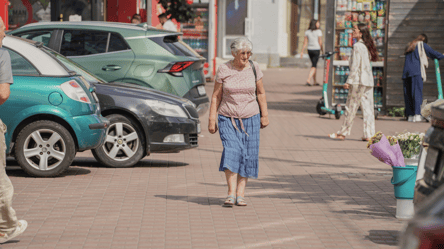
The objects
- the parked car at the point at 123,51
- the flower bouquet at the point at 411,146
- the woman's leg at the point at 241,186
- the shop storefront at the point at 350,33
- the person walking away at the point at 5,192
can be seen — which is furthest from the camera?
the shop storefront at the point at 350,33

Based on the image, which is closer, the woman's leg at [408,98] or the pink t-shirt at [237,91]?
the pink t-shirt at [237,91]

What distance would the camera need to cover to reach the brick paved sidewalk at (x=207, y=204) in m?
6.12

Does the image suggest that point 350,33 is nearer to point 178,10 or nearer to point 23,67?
point 178,10

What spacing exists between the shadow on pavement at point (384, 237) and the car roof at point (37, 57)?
4155 millimetres

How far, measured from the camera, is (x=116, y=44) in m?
12.0

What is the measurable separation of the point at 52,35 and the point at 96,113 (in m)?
3.47

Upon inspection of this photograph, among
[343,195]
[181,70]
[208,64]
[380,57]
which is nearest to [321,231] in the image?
[343,195]

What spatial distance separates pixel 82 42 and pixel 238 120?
5218 millimetres

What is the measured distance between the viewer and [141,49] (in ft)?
39.1

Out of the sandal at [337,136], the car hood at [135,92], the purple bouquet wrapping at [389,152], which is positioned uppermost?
the car hood at [135,92]

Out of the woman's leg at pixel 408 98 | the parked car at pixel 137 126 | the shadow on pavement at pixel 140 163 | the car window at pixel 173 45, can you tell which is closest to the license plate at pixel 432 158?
the parked car at pixel 137 126

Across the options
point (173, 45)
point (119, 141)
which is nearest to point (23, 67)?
point (119, 141)

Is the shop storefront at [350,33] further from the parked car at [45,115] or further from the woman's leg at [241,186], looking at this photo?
the woman's leg at [241,186]

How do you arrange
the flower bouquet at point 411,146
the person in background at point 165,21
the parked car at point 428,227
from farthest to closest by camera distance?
the person in background at point 165,21
the flower bouquet at point 411,146
the parked car at point 428,227
